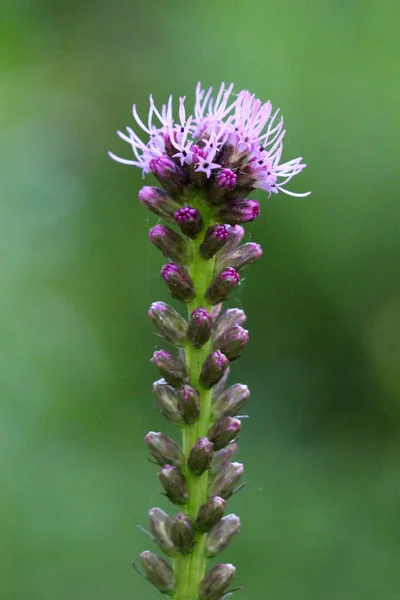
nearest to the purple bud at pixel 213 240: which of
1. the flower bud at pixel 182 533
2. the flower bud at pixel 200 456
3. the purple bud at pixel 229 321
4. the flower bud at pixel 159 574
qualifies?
the purple bud at pixel 229 321

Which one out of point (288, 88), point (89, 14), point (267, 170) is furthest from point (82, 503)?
point (89, 14)

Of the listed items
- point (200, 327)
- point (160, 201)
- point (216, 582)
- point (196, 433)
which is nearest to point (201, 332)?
point (200, 327)

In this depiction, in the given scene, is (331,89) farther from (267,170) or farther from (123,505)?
(267,170)

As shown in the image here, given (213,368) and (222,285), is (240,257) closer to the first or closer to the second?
(222,285)

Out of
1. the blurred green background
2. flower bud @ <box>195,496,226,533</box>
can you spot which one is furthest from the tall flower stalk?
the blurred green background

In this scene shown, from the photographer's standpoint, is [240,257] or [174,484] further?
[240,257]

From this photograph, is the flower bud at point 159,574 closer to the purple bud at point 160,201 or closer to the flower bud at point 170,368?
the flower bud at point 170,368
